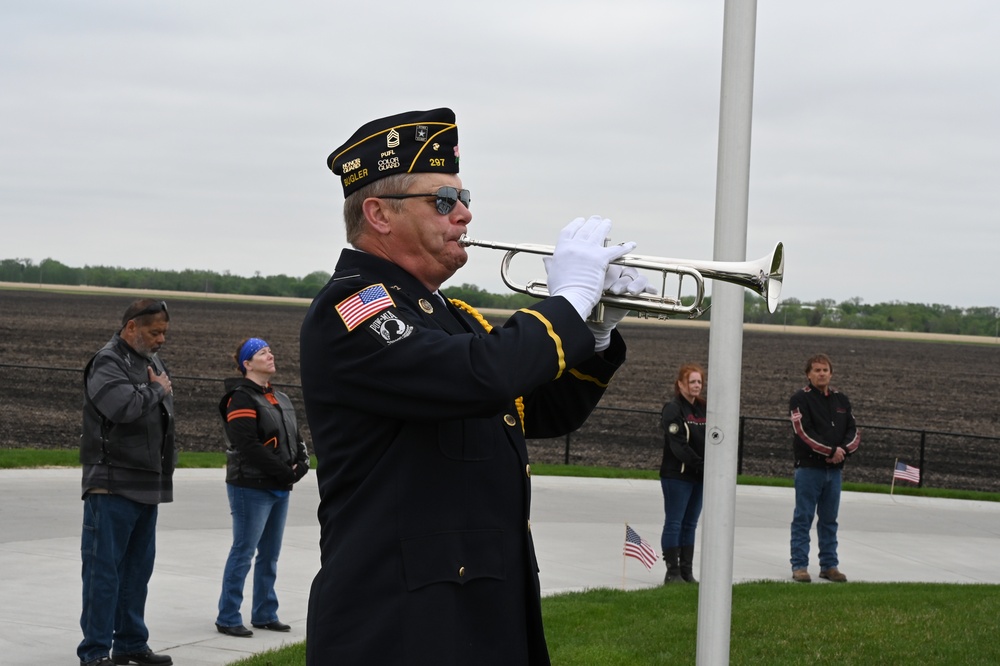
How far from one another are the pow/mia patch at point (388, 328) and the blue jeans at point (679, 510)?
7.76m

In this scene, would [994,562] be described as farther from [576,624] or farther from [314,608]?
[314,608]

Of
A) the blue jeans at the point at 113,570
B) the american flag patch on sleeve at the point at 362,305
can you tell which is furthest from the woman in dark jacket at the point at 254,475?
the american flag patch on sleeve at the point at 362,305

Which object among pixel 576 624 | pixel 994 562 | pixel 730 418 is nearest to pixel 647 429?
pixel 994 562

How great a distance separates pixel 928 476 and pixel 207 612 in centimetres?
1416

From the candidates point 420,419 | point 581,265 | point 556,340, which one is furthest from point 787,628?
point 420,419

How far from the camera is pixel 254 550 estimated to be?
7.84m

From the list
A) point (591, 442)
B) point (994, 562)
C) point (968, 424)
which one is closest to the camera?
point (994, 562)

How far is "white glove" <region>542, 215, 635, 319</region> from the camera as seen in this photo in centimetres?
290

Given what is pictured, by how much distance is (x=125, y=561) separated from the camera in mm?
6871

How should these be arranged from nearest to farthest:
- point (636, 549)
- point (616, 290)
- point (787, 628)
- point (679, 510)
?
point (616, 290), point (787, 628), point (636, 549), point (679, 510)

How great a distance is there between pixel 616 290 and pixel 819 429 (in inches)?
310

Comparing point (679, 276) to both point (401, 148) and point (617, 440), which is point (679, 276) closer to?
point (401, 148)

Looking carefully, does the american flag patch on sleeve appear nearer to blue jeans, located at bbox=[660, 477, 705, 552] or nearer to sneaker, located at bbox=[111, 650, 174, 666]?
sneaker, located at bbox=[111, 650, 174, 666]

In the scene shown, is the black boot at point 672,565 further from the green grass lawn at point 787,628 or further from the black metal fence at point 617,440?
the black metal fence at point 617,440
